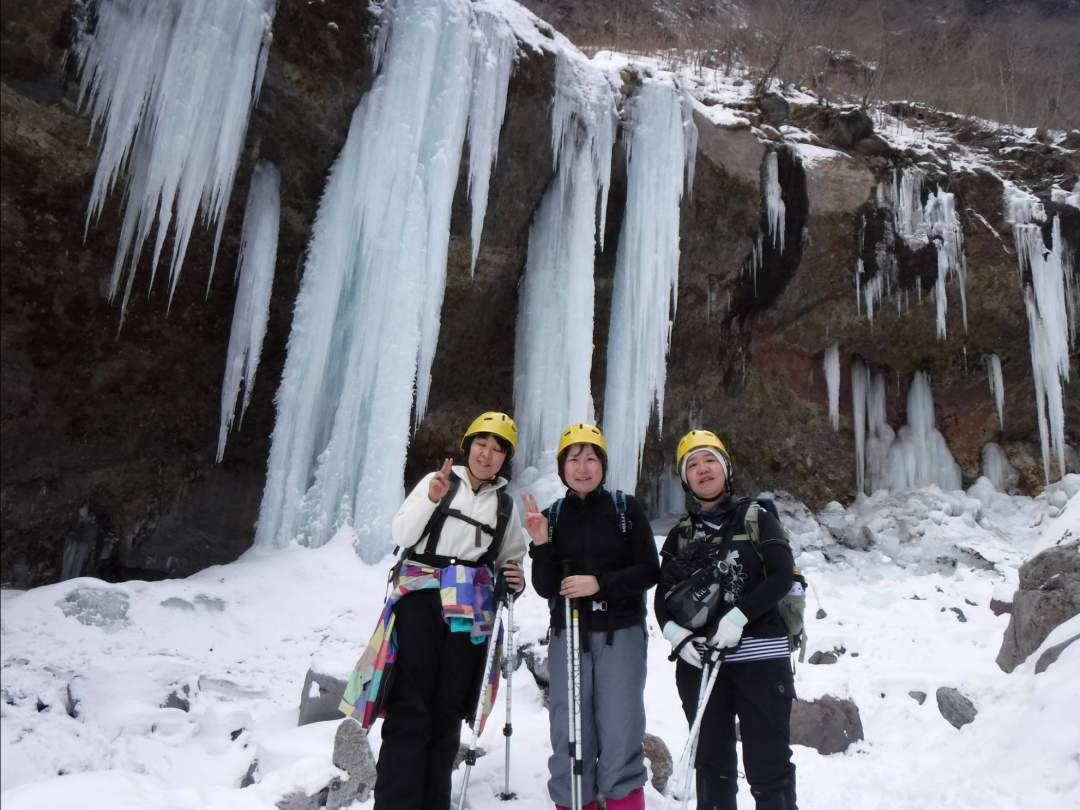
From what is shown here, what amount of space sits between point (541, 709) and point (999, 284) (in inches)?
408

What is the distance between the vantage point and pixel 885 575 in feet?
30.0

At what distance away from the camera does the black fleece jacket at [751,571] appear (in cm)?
230

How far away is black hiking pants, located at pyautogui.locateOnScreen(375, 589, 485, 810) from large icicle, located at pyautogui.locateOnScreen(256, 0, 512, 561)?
407 cm

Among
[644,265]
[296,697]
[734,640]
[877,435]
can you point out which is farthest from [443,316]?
[877,435]

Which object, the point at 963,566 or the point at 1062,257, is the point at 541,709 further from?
the point at 1062,257

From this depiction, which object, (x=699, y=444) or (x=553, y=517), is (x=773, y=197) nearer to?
(x=699, y=444)

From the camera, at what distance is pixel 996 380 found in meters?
11.6

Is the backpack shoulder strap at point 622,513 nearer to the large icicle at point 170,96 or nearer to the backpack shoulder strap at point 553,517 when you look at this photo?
the backpack shoulder strap at point 553,517

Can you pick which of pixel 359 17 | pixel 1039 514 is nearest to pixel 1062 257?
pixel 1039 514

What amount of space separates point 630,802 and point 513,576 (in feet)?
2.85

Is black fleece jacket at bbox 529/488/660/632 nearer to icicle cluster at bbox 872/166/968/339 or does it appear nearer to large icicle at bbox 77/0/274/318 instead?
large icicle at bbox 77/0/274/318

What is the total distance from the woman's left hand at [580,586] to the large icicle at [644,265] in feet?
20.0

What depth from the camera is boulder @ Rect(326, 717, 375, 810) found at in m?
2.84

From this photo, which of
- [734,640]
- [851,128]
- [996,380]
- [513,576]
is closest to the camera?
[734,640]
